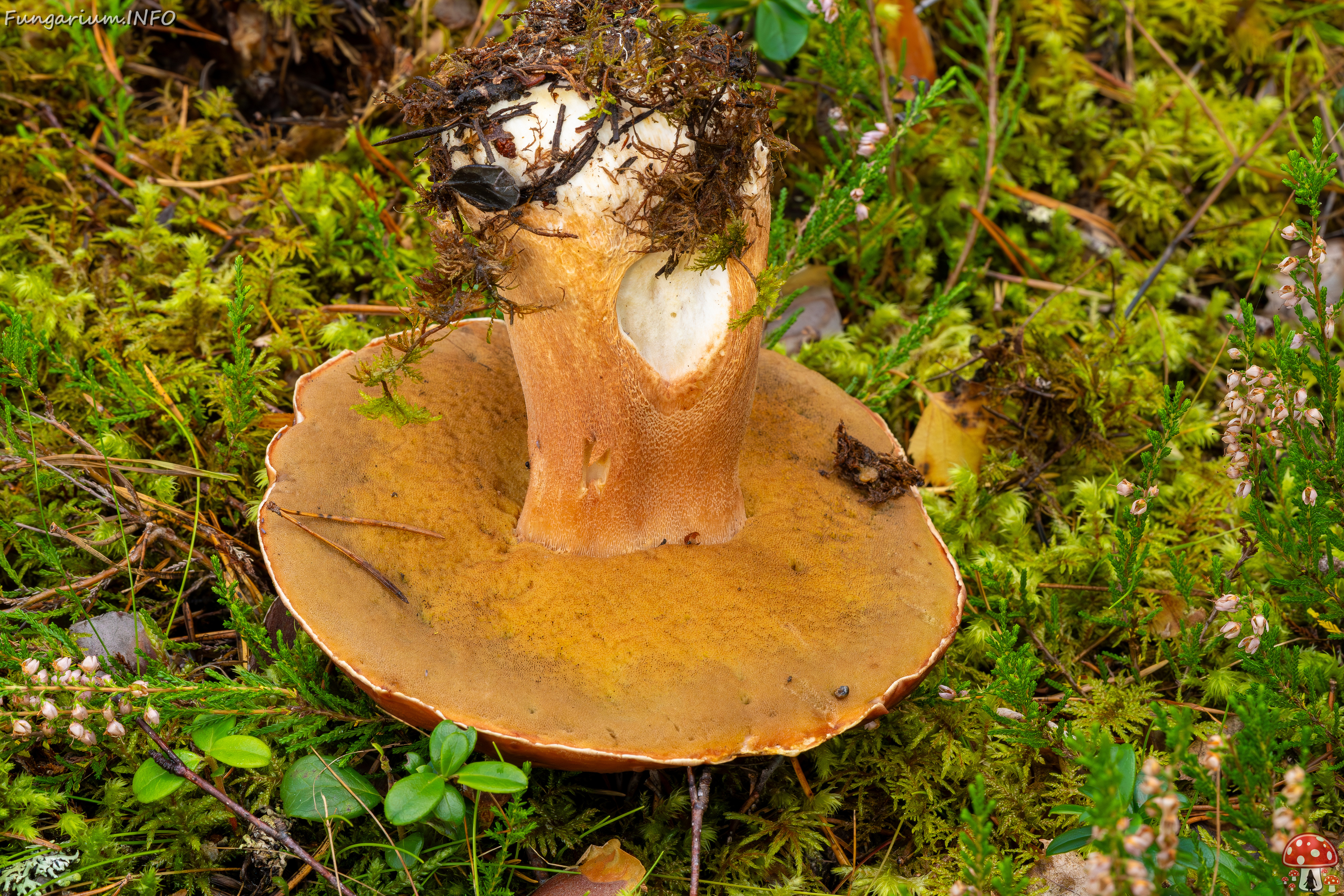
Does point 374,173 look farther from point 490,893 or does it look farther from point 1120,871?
point 1120,871

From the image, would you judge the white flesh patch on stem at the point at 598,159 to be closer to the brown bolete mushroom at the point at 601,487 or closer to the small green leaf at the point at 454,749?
the brown bolete mushroom at the point at 601,487

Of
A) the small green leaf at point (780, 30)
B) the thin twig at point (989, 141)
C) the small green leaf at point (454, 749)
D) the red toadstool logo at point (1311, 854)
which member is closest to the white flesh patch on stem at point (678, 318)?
the small green leaf at point (454, 749)

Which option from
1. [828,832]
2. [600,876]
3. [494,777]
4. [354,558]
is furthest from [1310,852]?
[354,558]

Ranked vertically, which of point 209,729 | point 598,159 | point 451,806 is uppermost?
point 598,159

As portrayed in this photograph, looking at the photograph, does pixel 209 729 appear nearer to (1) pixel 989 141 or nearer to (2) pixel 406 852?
(2) pixel 406 852

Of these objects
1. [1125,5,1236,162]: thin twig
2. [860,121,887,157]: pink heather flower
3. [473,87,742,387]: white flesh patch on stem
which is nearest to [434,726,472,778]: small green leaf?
[473,87,742,387]: white flesh patch on stem

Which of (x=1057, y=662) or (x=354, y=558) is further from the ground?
(x=354, y=558)

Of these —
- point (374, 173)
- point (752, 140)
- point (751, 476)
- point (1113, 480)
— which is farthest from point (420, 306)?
point (1113, 480)

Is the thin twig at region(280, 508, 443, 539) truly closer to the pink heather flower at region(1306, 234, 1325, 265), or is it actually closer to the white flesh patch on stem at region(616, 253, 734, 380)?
the white flesh patch on stem at region(616, 253, 734, 380)
